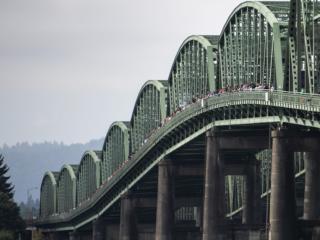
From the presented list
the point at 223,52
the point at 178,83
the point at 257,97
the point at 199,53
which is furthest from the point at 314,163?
the point at 178,83

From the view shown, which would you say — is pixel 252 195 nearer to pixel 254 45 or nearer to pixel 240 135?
pixel 240 135

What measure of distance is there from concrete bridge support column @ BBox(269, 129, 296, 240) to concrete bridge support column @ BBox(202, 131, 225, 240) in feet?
79.4

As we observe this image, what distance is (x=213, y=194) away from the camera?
5876 inches

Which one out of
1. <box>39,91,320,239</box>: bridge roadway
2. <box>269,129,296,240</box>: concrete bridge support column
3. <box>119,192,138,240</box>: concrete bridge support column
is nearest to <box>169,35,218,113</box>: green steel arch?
<box>39,91,320,239</box>: bridge roadway

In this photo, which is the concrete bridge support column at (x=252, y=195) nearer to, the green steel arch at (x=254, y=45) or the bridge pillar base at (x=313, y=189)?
the green steel arch at (x=254, y=45)

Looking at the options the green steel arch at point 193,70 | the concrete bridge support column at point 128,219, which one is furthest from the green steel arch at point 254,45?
the concrete bridge support column at point 128,219

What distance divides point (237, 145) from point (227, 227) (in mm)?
8634

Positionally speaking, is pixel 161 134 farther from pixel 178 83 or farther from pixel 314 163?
pixel 314 163

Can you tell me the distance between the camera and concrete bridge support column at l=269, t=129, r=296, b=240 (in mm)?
121188

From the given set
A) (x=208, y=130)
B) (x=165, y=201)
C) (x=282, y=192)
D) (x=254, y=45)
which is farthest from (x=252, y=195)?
(x=282, y=192)

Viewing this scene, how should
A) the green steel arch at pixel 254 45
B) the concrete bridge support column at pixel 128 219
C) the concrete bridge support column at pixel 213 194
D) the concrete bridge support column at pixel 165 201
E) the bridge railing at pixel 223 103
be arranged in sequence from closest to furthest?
the bridge railing at pixel 223 103, the green steel arch at pixel 254 45, the concrete bridge support column at pixel 213 194, the concrete bridge support column at pixel 165 201, the concrete bridge support column at pixel 128 219

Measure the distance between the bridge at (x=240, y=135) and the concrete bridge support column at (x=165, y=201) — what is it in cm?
12

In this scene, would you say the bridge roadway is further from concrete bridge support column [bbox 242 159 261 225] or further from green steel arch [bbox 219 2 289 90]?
green steel arch [bbox 219 2 289 90]

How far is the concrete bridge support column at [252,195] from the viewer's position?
160000 millimetres
